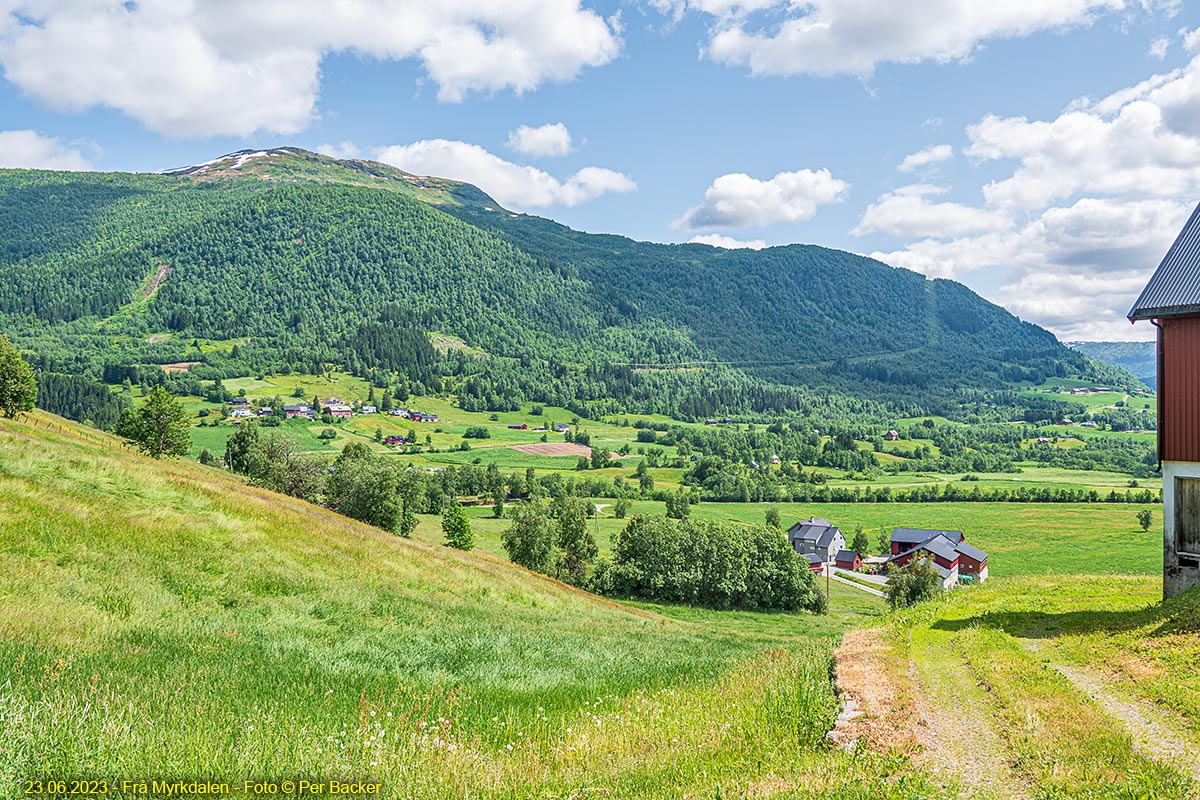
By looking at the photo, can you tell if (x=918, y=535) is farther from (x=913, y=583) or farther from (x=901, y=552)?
(x=913, y=583)

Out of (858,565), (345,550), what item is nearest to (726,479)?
(858,565)

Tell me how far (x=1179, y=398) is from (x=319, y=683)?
24.7 metres

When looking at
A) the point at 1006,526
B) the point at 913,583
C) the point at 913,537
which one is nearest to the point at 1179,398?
the point at 913,583

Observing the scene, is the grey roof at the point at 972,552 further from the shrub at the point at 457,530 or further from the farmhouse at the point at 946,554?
the shrub at the point at 457,530

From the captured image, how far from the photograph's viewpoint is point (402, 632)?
55.1ft

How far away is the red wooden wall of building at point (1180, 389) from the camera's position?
19797 millimetres

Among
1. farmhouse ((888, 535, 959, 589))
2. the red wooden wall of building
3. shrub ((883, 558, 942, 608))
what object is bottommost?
farmhouse ((888, 535, 959, 589))

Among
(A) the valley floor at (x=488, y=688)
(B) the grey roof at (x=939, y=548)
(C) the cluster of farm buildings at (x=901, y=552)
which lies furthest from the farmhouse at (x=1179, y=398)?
(B) the grey roof at (x=939, y=548)

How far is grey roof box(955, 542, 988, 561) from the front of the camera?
10444cm

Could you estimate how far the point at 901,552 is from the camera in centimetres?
11500

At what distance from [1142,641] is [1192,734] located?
6329 millimetres

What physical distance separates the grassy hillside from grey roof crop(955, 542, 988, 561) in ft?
331

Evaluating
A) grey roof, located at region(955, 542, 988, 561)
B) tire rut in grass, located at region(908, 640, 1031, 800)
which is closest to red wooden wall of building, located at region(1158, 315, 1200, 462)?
tire rut in grass, located at region(908, 640, 1031, 800)

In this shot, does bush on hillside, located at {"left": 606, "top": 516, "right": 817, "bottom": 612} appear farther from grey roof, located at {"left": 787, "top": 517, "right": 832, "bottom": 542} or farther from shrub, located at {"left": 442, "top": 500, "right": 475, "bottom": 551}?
grey roof, located at {"left": 787, "top": 517, "right": 832, "bottom": 542}
